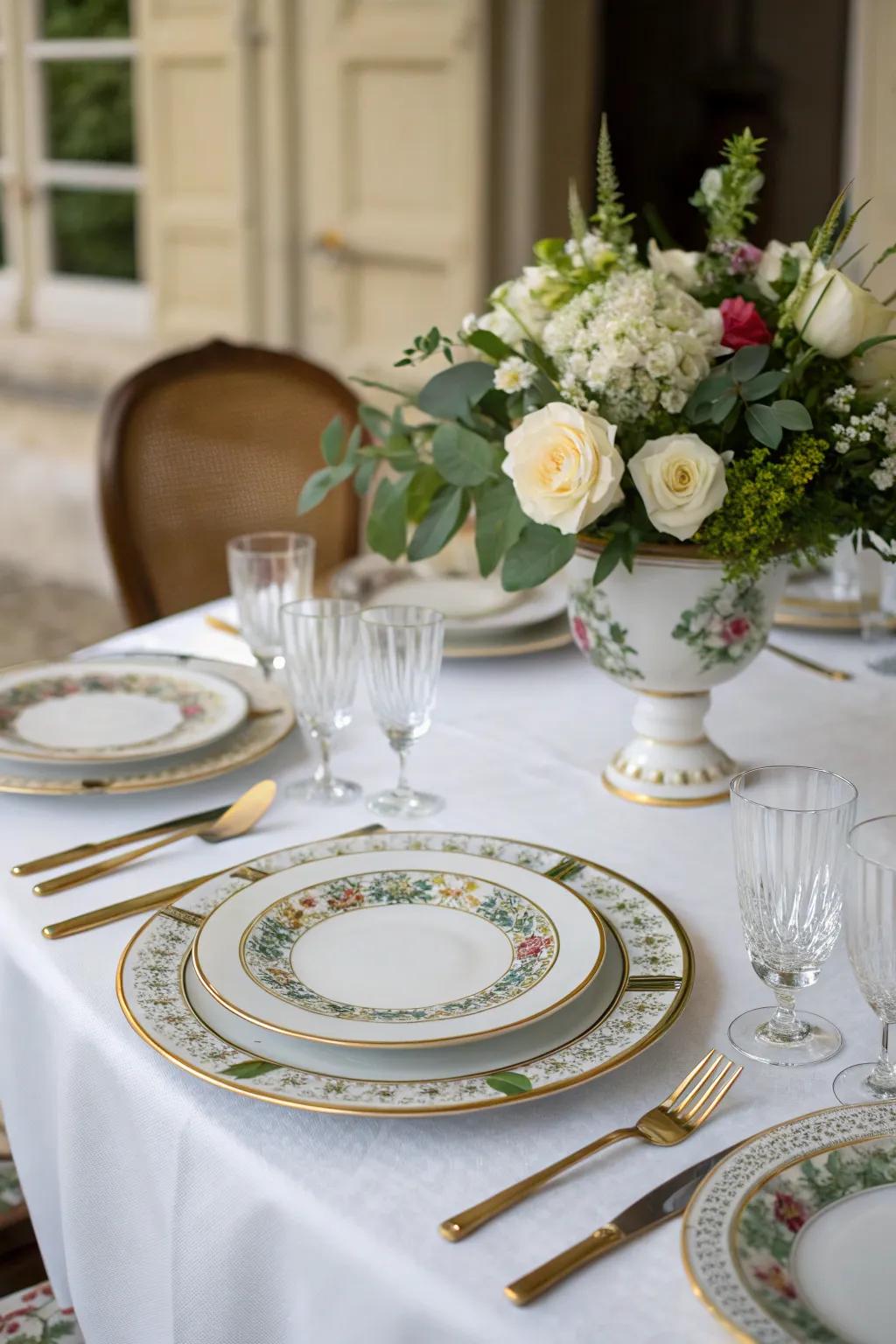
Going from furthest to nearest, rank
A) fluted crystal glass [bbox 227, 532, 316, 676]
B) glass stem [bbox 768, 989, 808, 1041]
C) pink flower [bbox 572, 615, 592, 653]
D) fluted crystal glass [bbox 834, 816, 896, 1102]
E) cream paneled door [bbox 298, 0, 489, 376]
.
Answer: cream paneled door [bbox 298, 0, 489, 376] < fluted crystal glass [bbox 227, 532, 316, 676] < pink flower [bbox 572, 615, 592, 653] < glass stem [bbox 768, 989, 808, 1041] < fluted crystal glass [bbox 834, 816, 896, 1102]

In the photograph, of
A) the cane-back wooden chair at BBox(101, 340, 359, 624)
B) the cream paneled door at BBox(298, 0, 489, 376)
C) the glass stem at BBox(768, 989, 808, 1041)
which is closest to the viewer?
the glass stem at BBox(768, 989, 808, 1041)

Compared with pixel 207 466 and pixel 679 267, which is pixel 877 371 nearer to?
→ pixel 679 267

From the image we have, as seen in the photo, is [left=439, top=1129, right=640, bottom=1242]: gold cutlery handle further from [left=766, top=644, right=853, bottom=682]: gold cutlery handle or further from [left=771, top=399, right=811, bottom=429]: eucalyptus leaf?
[left=766, top=644, right=853, bottom=682]: gold cutlery handle

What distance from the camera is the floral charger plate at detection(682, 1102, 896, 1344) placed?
1.87 feet

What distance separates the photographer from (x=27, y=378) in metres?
4.47

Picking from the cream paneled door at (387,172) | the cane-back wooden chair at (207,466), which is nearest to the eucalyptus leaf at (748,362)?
the cane-back wooden chair at (207,466)

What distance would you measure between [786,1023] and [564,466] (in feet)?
1.26

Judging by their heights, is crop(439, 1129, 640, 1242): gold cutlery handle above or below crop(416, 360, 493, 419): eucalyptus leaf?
below

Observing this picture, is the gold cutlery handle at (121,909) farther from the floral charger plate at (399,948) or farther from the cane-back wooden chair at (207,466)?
the cane-back wooden chair at (207,466)

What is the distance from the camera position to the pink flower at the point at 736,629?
3.58ft

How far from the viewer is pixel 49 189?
14.8 ft

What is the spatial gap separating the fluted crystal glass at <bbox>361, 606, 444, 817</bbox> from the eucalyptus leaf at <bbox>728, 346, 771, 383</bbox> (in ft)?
0.89

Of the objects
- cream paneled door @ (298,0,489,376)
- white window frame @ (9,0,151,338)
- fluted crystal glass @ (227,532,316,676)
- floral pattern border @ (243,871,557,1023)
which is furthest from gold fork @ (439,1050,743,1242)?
white window frame @ (9,0,151,338)

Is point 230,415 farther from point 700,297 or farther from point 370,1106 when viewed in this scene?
point 370,1106
